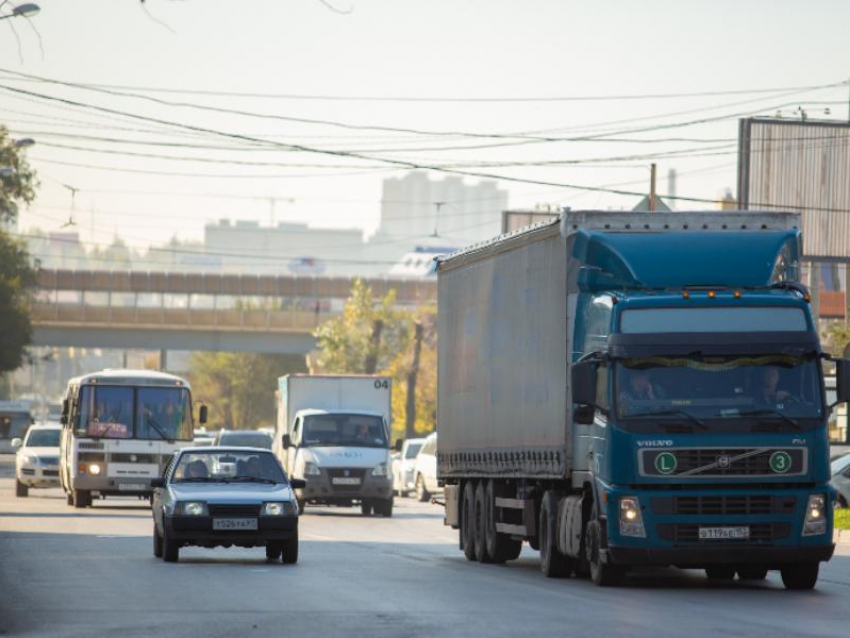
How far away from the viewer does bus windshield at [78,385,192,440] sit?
45250 millimetres

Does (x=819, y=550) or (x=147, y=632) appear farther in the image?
(x=819, y=550)

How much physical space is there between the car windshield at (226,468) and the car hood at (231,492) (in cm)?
16

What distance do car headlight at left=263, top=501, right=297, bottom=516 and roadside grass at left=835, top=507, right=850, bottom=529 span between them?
12846 mm

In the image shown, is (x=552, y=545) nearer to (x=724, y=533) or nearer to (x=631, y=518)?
(x=631, y=518)

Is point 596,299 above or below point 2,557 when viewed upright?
above

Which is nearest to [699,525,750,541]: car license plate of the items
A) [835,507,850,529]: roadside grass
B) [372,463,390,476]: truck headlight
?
[835,507,850,529]: roadside grass

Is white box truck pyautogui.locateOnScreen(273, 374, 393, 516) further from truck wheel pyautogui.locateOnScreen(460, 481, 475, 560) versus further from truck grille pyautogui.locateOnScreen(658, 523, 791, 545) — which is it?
truck grille pyautogui.locateOnScreen(658, 523, 791, 545)

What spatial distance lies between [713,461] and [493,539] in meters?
6.02

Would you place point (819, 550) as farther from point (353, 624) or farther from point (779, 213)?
point (353, 624)

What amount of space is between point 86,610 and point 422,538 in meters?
16.7

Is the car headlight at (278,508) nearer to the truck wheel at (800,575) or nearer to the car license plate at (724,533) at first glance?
the truck wheel at (800,575)

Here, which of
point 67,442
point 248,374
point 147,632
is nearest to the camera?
point 147,632

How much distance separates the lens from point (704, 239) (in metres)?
21.7

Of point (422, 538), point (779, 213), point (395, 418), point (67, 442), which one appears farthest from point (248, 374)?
point (779, 213)
